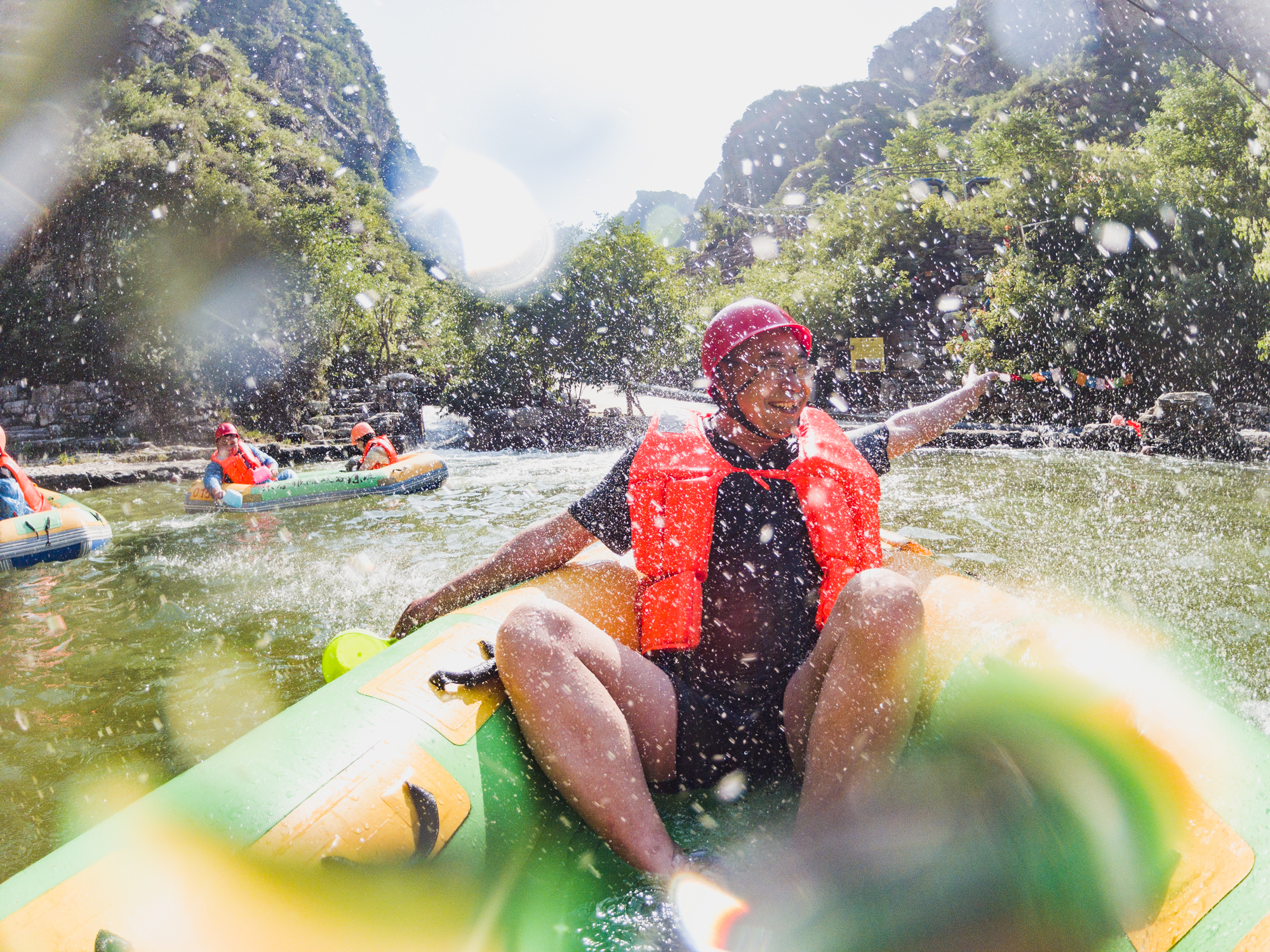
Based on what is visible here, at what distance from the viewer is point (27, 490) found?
6.34 m

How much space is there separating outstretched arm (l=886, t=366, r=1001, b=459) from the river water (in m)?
0.58

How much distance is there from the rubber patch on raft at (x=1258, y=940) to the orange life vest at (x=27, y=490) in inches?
308

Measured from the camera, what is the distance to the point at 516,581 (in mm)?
2205

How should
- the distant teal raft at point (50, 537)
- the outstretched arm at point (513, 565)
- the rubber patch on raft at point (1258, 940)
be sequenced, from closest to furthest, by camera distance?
1. the rubber patch on raft at point (1258, 940)
2. the outstretched arm at point (513, 565)
3. the distant teal raft at point (50, 537)

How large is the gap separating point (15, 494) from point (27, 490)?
0.46 ft

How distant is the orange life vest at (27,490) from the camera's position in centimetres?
626

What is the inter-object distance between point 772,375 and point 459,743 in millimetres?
1129

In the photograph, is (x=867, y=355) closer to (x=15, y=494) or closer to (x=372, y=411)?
(x=372, y=411)

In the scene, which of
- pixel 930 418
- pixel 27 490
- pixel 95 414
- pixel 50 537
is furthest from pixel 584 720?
pixel 95 414

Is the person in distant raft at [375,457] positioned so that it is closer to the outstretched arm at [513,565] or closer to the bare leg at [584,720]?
the outstretched arm at [513,565]

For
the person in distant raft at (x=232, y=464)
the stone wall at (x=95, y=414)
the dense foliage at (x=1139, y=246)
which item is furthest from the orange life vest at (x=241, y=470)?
the stone wall at (x=95, y=414)

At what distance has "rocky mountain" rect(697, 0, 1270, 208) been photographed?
27391 millimetres

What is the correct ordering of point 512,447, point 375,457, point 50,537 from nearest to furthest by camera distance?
1. point 50,537
2. point 375,457
3. point 512,447

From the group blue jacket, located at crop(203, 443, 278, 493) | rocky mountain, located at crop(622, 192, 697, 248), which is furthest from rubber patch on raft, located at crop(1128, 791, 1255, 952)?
rocky mountain, located at crop(622, 192, 697, 248)
